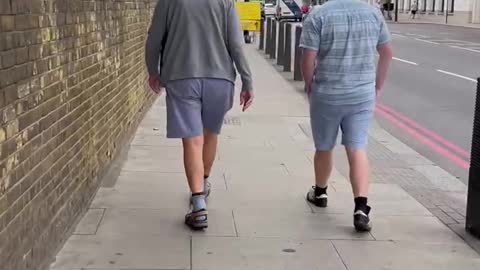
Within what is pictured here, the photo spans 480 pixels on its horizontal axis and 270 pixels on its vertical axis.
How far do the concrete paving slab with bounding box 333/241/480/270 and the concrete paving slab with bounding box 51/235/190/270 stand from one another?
98 cm

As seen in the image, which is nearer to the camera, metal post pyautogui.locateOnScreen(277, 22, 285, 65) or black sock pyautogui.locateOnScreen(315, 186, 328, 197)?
black sock pyautogui.locateOnScreen(315, 186, 328, 197)

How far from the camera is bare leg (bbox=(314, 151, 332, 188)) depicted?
16.6ft

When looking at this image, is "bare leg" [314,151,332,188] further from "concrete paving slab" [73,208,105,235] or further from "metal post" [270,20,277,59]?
"metal post" [270,20,277,59]

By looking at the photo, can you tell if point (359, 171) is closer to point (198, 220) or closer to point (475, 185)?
point (475, 185)

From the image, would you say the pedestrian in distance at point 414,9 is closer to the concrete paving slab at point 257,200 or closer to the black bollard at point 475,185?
the concrete paving slab at point 257,200

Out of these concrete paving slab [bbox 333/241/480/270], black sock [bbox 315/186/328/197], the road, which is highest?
black sock [bbox 315/186/328/197]

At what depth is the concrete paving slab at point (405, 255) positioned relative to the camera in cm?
415

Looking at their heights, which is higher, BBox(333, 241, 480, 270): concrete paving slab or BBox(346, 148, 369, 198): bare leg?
BBox(346, 148, 369, 198): bare leg

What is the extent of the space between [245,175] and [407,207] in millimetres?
1500

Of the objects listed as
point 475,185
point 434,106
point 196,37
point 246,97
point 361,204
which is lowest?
point 434,106

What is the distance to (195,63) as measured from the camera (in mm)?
4520

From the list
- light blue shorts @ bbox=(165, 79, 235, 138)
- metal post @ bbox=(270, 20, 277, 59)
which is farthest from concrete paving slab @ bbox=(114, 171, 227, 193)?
metal post @ bbox=(270, 20, 277, 59)

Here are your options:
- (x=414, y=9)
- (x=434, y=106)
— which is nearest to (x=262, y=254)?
(x=434, y=106)

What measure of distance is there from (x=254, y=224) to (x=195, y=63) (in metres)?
1.16
